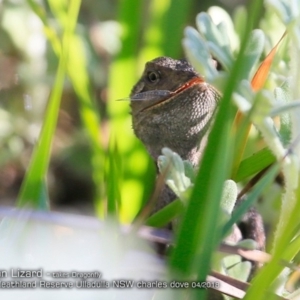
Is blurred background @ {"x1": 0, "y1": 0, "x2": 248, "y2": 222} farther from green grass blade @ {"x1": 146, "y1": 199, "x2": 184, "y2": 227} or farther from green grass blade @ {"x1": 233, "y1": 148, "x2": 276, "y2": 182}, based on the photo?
green grass blade @ {"x1": 233, "y1": 148, "x2": 276, "y2": 182}

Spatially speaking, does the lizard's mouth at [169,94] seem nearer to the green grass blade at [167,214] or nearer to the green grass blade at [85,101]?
the green grass blade at [85,101]

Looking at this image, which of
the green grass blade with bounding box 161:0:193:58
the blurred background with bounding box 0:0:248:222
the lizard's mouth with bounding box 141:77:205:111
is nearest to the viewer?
the lizard's mouth with bounding box 141:77:205:111

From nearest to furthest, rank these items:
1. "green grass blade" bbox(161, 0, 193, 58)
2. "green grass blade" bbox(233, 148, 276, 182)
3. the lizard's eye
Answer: "green grass blade" bbox(233, 148, 276, 182)
the lizard's eye
"green grass blade" bbox(161, 0, 193, 58)

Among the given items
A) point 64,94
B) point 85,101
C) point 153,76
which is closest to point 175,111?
point 153,76

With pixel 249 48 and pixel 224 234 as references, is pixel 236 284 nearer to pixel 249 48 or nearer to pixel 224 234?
pixel 224 234

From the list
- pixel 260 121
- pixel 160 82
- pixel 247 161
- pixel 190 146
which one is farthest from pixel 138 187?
pixel 260 121

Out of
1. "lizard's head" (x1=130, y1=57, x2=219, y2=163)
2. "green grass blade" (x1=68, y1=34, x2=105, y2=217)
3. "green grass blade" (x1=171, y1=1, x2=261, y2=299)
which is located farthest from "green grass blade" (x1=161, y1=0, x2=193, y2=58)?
"green grass blade" (x1=171, y1=1, x2=261, y2=299)

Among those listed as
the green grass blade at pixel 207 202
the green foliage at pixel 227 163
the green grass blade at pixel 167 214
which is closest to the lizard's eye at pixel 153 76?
the green foliage at pixel 227 163
